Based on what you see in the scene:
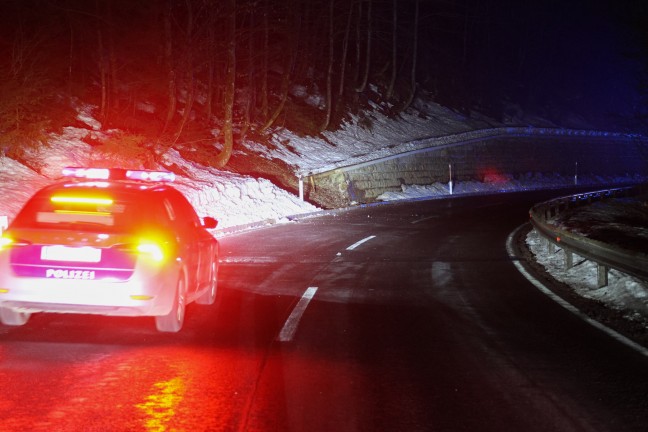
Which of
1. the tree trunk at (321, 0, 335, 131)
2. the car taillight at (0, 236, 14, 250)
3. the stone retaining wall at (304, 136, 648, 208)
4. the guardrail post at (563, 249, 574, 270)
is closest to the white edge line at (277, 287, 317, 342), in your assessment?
the car taillight at (0, 236, 14, 250)

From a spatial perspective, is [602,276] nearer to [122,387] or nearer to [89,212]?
[89,212]

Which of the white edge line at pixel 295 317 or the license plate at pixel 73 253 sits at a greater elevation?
the license plate at pixel 73 253

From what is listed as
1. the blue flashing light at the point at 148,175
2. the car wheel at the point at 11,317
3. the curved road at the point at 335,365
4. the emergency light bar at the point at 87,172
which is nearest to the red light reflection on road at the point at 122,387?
the curved road at the point at 335,365

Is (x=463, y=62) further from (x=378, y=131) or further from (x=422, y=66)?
(x=378, y=131)

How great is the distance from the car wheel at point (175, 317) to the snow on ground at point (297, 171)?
6.00 meters

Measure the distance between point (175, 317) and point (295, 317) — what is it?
65.2 inches

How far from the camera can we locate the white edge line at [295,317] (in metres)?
7.72

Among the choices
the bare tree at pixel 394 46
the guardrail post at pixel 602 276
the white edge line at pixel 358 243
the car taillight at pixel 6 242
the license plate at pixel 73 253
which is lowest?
the guardrail post at pixel 602 276

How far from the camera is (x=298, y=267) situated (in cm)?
1347

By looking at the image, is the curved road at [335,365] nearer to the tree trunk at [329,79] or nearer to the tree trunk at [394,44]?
the tree trunk at [329,79]

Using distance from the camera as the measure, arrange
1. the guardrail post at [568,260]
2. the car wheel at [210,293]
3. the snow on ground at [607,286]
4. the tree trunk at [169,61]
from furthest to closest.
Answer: the tree trunk at [169,61]
the guardrail post at [568,260]
the snow on ground at [607,286]
the car wheel at [210,293]

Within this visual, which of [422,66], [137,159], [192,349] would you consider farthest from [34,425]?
[422,66]

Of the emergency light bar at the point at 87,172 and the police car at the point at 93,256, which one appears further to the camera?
the emergency light bar at the point at 87,172

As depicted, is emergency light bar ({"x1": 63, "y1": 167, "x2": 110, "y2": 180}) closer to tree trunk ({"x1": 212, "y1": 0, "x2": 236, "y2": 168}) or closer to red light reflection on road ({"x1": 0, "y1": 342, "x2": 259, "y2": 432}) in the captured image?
red light reflection on road ({"x1": 0, "y1": 342, "x2": 259, "y2": 432})
